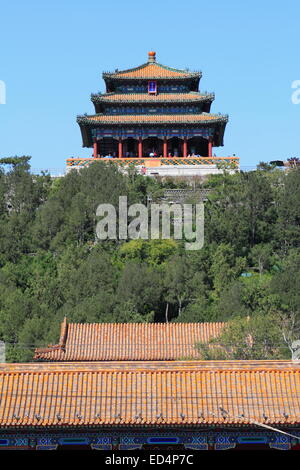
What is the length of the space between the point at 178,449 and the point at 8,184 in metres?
34.6

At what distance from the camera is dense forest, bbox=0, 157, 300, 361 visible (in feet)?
127

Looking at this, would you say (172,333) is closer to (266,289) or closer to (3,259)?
(266,289)

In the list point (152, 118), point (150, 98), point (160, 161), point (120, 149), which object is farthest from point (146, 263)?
point (150, 98)

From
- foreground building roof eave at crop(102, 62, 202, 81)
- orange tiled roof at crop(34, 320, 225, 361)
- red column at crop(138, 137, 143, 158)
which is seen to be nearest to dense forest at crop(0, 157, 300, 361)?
orange tiled roof at crop(34, 320, 225, 361)

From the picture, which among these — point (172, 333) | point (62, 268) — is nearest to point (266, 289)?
point (172, 333)

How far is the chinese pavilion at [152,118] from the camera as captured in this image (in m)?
62.8

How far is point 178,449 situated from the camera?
2317 cm

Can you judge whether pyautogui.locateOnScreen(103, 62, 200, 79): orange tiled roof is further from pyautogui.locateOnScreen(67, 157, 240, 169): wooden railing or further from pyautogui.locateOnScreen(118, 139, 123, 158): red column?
pyautogui.locateOnScreen(67, 157, 240, 169): wooden railing

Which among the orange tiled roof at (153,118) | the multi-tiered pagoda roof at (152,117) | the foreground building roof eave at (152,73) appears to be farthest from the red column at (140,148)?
the foreground building roof eave at (152,73)

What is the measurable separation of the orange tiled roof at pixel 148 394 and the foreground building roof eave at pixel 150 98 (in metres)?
40.6

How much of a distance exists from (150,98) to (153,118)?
5.98ft

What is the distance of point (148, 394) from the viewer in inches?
929

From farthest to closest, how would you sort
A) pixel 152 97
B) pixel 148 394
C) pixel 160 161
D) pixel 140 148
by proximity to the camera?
1. pixel 152 97
2. pixel 140 148
3. pixel 160 161
4. pixel 148 394

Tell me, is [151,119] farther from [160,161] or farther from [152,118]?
[160,161]
